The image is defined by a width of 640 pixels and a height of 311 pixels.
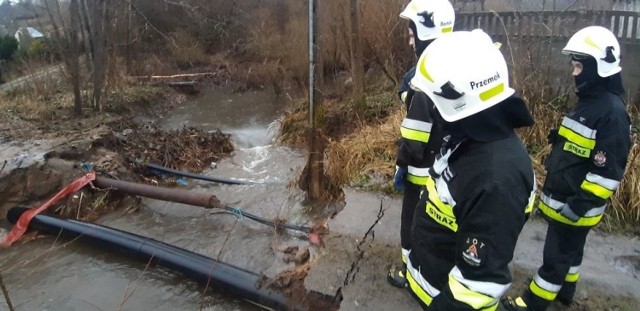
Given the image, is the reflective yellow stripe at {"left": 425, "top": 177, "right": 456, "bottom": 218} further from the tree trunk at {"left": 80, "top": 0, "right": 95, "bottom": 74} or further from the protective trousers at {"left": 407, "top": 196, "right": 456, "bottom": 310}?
the tree trunk at {"left": 80, "top": 0, "right": 95, "bottom": 74}

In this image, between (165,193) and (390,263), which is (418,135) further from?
(165,193)

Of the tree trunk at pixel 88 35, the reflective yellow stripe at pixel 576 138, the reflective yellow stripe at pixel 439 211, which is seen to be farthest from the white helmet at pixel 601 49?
the tree trunk at pixel 88 35

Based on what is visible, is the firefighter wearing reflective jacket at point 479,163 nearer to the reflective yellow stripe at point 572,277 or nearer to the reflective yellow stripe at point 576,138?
the reflective yellow stripe at point 576,138

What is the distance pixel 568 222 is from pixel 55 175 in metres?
6.20

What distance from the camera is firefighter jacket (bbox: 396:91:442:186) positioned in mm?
2633

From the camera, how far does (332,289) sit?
125 inches

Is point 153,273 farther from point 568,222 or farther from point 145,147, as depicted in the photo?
point 145,147

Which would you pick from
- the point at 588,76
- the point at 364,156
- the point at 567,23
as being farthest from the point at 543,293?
the point at 567,23

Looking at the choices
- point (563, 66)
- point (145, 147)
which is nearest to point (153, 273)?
point (145, 147)

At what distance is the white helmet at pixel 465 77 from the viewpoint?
5.30 ft

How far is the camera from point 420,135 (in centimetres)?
266

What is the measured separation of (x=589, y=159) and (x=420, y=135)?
99 centimetres

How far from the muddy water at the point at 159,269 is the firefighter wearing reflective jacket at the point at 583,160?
2.12m

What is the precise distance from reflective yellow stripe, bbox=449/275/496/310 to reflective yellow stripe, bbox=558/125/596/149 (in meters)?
1.38
